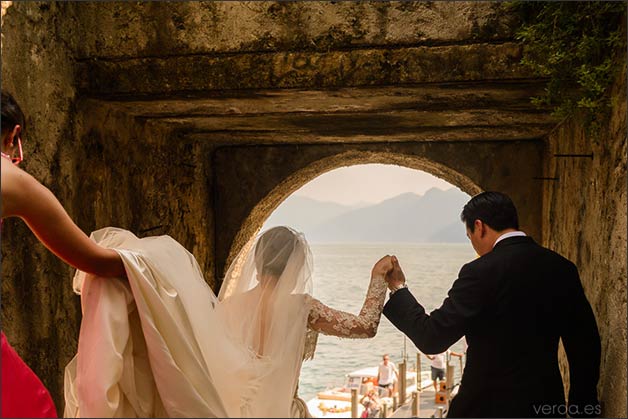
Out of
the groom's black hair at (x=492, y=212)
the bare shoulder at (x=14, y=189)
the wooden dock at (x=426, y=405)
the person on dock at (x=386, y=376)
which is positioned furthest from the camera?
the person on dock at (x=386, y=376)

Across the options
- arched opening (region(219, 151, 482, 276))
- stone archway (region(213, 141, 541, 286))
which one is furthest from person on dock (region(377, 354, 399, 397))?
stone archway (region(213, 141, 541, 286))

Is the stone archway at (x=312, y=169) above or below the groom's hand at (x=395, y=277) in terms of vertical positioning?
above

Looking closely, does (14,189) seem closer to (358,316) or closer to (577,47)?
(358,316)

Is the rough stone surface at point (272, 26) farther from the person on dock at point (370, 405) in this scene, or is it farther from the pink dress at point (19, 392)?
the person on dock at point (370, 405)

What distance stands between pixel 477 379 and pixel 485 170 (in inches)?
113

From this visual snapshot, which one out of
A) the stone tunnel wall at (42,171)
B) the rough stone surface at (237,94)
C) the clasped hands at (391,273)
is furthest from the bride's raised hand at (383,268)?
the stone tunnel wall at (42,171)

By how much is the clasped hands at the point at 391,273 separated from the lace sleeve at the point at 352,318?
0.10ft

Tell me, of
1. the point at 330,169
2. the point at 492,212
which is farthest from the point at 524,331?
the point at 330,169

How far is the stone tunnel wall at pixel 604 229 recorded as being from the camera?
2730 mm

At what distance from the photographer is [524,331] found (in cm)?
275

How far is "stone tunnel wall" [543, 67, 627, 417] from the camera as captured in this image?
2.73 m

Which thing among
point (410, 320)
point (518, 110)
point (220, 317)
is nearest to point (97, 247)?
point (220, 317)

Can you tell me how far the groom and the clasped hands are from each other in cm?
47

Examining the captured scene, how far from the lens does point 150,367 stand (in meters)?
2.44
